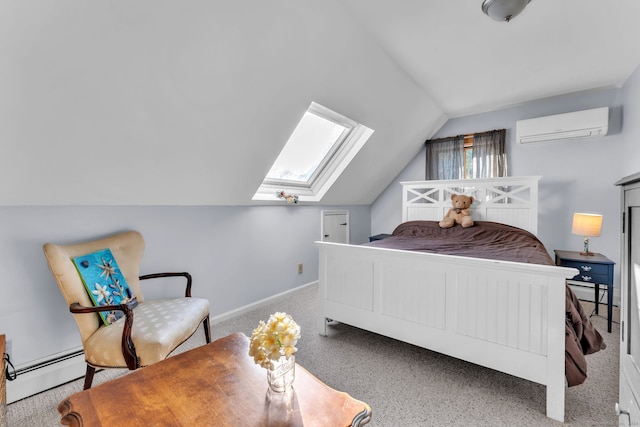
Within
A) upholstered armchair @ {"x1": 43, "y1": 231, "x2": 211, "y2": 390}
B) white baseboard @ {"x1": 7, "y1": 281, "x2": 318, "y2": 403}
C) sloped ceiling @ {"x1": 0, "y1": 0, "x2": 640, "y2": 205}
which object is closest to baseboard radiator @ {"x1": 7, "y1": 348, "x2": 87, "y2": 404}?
white baseboard @ {"x1": 7, "y1": 281, "x2": 318, "y2": 403}

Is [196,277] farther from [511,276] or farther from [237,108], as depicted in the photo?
[511,276]

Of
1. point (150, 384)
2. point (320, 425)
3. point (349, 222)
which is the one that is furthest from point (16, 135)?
point (349, 222)

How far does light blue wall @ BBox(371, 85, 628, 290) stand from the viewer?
121 inches

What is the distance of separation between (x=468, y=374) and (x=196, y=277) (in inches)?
86.0

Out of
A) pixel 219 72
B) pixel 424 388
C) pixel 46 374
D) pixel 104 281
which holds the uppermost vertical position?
pixel 219 72

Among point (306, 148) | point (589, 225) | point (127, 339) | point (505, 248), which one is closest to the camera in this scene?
point (127, 339)

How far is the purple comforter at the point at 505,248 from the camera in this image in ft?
4.88

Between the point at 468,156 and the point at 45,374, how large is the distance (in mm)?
4587

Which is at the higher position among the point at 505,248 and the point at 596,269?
the point at 505,248

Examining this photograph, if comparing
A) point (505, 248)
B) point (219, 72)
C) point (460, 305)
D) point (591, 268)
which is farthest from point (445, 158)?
point (219, 72)

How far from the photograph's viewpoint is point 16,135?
4.50ft

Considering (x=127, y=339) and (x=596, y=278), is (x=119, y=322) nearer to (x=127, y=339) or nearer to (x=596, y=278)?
(x=127, y=339)

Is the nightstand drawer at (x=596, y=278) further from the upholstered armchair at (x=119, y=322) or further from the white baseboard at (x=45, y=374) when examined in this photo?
the white baseboard at (x=45, y=374)

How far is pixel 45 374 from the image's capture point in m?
1.74
